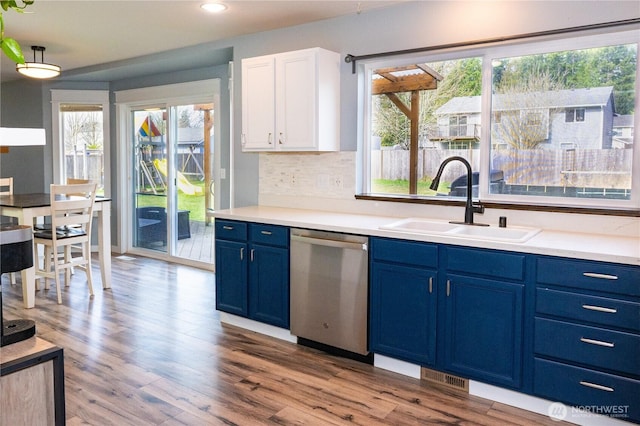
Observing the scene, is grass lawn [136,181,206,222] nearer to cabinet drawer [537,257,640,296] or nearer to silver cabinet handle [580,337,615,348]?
cabinet drawer [537,257,640,296]

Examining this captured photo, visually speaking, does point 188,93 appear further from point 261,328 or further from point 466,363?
point 466,363

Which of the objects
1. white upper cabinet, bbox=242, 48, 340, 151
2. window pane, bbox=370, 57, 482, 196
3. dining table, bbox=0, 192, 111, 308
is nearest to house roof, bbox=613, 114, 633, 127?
window pane, bbox=370, 57, 482, 196

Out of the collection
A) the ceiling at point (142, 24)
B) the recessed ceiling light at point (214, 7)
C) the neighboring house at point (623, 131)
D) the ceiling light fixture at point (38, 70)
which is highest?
the ceiling at point (142, 24)

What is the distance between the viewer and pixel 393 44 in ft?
11.5

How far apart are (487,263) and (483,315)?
0.28 meters

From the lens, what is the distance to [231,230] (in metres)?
3.70

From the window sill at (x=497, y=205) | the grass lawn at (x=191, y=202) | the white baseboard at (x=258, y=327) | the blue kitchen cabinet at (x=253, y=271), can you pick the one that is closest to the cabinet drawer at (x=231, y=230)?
the blue kitchen cabinet at (x=253, y=271)

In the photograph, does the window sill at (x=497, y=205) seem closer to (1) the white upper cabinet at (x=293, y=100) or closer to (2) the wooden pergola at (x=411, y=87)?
(2) the wooden pergola at (x=411, y=87)

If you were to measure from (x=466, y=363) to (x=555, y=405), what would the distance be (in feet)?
1.51

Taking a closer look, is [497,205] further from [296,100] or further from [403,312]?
[296,100]

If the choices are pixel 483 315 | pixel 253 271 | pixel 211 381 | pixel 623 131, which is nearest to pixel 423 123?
pixel 623 131

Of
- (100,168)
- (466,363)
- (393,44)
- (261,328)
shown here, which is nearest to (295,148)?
(393,44)

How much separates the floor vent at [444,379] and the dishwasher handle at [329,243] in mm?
795

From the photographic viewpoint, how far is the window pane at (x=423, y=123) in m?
3.35
